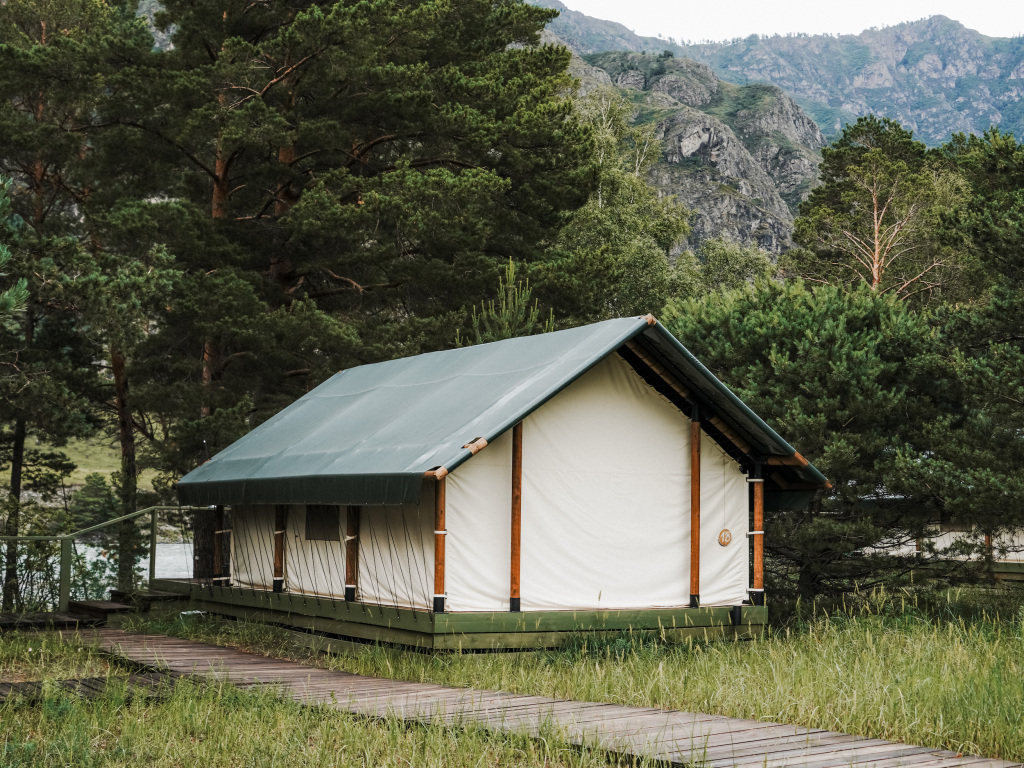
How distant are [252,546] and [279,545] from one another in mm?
1213

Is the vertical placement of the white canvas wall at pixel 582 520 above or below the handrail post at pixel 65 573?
above

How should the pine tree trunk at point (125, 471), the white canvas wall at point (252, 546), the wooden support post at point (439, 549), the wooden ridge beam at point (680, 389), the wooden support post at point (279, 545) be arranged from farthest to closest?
the pine tree trunk at point (125, 471) < the white canvas wall at point (252, 546) < the wooden support post at point (279, 545) < the wooden ridge beam at point (680, 389) < the wooden support post at point (439, 549)

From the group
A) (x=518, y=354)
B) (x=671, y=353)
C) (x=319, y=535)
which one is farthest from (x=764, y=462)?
(x=319, y=535)

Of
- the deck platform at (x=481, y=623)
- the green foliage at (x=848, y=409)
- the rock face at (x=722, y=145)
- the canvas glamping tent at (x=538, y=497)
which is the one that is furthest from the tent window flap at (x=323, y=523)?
the rock face at (x=722, y=145)

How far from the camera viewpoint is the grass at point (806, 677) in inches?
257

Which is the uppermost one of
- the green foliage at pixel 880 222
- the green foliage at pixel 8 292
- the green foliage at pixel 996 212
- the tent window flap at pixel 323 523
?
the green foliage at pixel 880 222

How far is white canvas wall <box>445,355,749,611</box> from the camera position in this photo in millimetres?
11508

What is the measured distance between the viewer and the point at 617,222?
39.6 meters

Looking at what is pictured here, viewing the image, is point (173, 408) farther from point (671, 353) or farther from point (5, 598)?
point (671, 353)

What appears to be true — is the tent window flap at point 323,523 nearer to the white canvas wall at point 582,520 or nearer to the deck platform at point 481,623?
the white canvas wall at point 582,520

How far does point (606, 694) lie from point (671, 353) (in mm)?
4780

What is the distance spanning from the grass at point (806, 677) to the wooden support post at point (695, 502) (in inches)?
32.2

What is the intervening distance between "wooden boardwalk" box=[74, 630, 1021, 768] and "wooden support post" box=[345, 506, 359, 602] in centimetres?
257

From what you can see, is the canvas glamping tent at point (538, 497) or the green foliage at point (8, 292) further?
the green foliage at point (8, 292)
